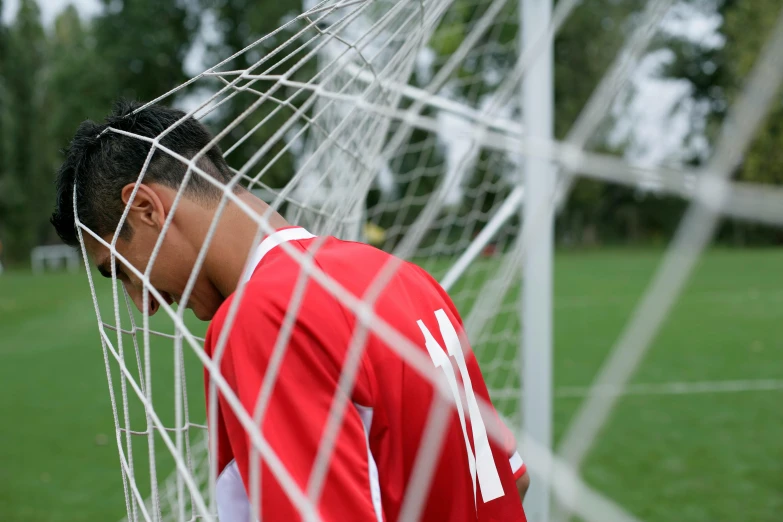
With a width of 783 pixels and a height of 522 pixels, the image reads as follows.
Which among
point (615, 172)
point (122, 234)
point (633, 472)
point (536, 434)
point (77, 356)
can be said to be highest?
point (615, 172)

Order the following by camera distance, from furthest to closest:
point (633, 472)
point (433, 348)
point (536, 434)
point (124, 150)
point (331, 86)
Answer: point (633, 472) → point (536, 434) → point (331, 86) → point (124, 150) → point (433, 348)

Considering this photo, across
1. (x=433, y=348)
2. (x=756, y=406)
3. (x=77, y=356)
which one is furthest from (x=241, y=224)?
(x=77, y=356)

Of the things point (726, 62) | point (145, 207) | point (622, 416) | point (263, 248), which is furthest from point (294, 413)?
point (726, 62)

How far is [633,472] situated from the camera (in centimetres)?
337

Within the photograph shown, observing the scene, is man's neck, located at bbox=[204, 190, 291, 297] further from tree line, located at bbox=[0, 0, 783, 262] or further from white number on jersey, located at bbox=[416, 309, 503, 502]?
tree line, located at bbox=[0, 0, 783, 262]

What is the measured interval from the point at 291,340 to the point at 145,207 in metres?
0.42

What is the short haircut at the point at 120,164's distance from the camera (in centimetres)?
115

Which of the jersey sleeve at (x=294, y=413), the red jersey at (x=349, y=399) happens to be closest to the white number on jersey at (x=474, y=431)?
the red jersey at (x=349, y=399)

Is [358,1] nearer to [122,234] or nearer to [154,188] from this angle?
[154,188]

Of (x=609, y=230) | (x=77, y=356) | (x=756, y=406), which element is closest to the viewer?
(x=756, y=406)

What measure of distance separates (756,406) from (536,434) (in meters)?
2.92

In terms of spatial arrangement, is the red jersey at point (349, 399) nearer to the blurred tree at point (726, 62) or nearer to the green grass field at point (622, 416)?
the green grass field at point (622, 416)

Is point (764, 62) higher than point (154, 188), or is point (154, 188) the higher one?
point (764, 62)

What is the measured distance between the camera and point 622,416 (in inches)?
169
